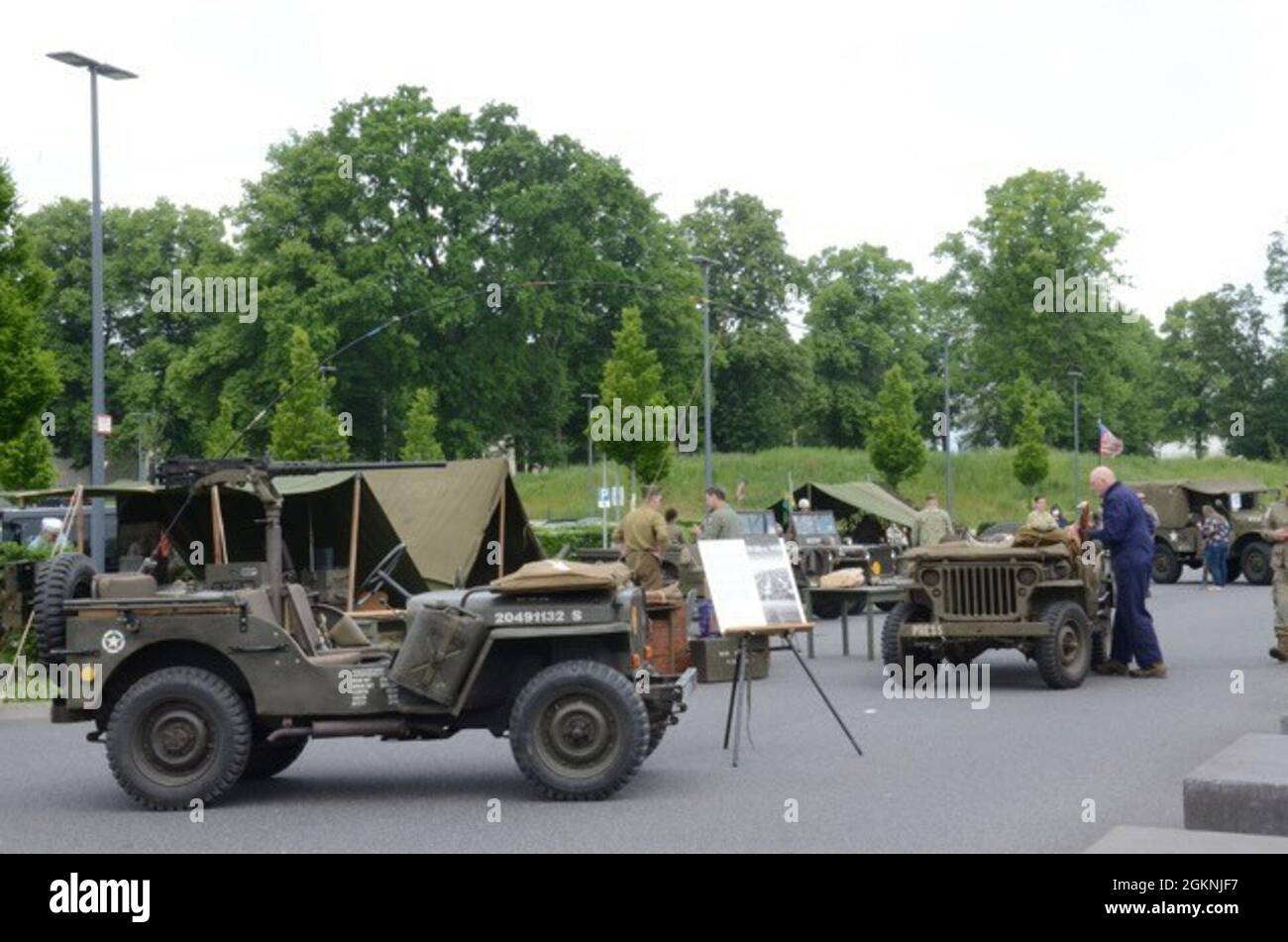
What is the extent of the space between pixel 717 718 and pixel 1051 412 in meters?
65.6

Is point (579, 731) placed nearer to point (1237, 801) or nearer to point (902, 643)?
point (1237, 801)

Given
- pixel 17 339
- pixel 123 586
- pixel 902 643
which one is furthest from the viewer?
pixel 17 339

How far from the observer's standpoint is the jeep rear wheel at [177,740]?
10.3 meters

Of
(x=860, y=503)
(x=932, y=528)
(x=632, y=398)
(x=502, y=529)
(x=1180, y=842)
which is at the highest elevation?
(x=632, y=398)

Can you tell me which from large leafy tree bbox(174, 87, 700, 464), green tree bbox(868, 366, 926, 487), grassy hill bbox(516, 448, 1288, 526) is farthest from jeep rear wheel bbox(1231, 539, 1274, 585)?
large leafy tree bbox(174, 87, 700, 464)

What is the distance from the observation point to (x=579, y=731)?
1029 centimetres

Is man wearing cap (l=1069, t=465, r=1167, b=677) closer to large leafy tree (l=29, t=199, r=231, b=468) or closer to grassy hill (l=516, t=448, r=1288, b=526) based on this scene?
grassy hill (l=516, t=448, r=1288, b=526)

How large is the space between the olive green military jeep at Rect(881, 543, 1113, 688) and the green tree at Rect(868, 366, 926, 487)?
42180 mm

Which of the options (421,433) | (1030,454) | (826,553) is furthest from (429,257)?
(826,553)

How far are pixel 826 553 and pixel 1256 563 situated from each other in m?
11.6

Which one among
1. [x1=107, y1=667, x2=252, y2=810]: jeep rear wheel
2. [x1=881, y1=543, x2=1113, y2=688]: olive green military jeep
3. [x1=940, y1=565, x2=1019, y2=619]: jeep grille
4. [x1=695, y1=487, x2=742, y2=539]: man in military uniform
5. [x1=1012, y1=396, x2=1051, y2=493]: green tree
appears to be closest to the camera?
[x1=107, y1=667, x2=252, y2=810]: jeep rear wheel

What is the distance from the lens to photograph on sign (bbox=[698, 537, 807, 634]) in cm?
1220
